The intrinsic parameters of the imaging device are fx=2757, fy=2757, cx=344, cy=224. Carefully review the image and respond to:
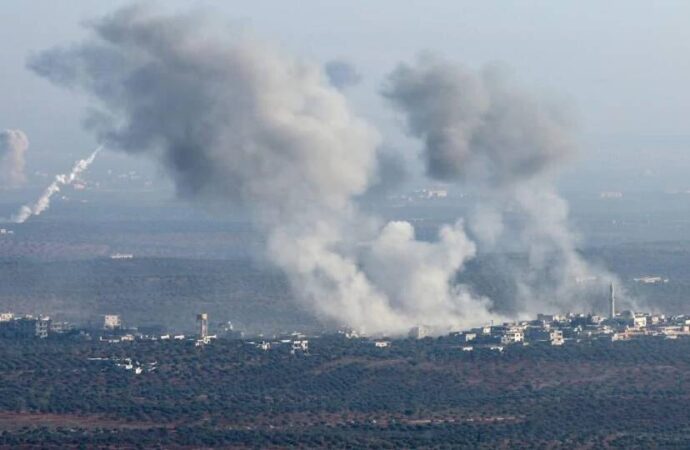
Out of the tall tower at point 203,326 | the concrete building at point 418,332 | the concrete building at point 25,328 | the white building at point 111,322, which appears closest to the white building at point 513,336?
the concrete building at point 418,332

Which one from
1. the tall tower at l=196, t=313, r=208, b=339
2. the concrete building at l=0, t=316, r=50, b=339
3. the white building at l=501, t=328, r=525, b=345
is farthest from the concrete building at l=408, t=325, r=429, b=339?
the concrete building at l=0, t=316, r=50, b=339

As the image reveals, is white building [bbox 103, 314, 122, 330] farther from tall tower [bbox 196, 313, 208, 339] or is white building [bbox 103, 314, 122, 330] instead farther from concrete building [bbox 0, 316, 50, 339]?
tall tower [bbox 196, 313, 208, 339]

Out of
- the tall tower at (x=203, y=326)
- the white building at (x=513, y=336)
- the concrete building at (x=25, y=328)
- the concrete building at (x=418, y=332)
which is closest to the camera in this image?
the white building at (x=513, y=336)

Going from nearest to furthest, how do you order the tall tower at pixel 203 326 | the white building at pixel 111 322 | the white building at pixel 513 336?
the white building at pixel 513 336 → the tall tower at pixel 203 326 → the white building at pixel 111 322

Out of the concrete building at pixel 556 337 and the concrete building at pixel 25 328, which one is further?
the concrete building at pixel 25 328

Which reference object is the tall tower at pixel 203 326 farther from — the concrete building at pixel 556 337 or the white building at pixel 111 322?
the concrete building at pixel 556 337

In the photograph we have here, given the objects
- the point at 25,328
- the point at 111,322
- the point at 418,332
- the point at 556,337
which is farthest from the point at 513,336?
the point at 25,328

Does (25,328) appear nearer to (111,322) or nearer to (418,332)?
(111,322)

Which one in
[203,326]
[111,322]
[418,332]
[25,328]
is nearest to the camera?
[203,326]

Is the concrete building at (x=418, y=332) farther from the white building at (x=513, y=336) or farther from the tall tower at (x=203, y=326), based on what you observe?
the tall tower at (x=203, y=326)

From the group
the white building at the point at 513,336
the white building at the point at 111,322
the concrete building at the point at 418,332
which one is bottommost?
the white building at the point at 513,336

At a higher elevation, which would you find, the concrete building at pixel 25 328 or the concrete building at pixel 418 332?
the concrete building at pixel 25 328
